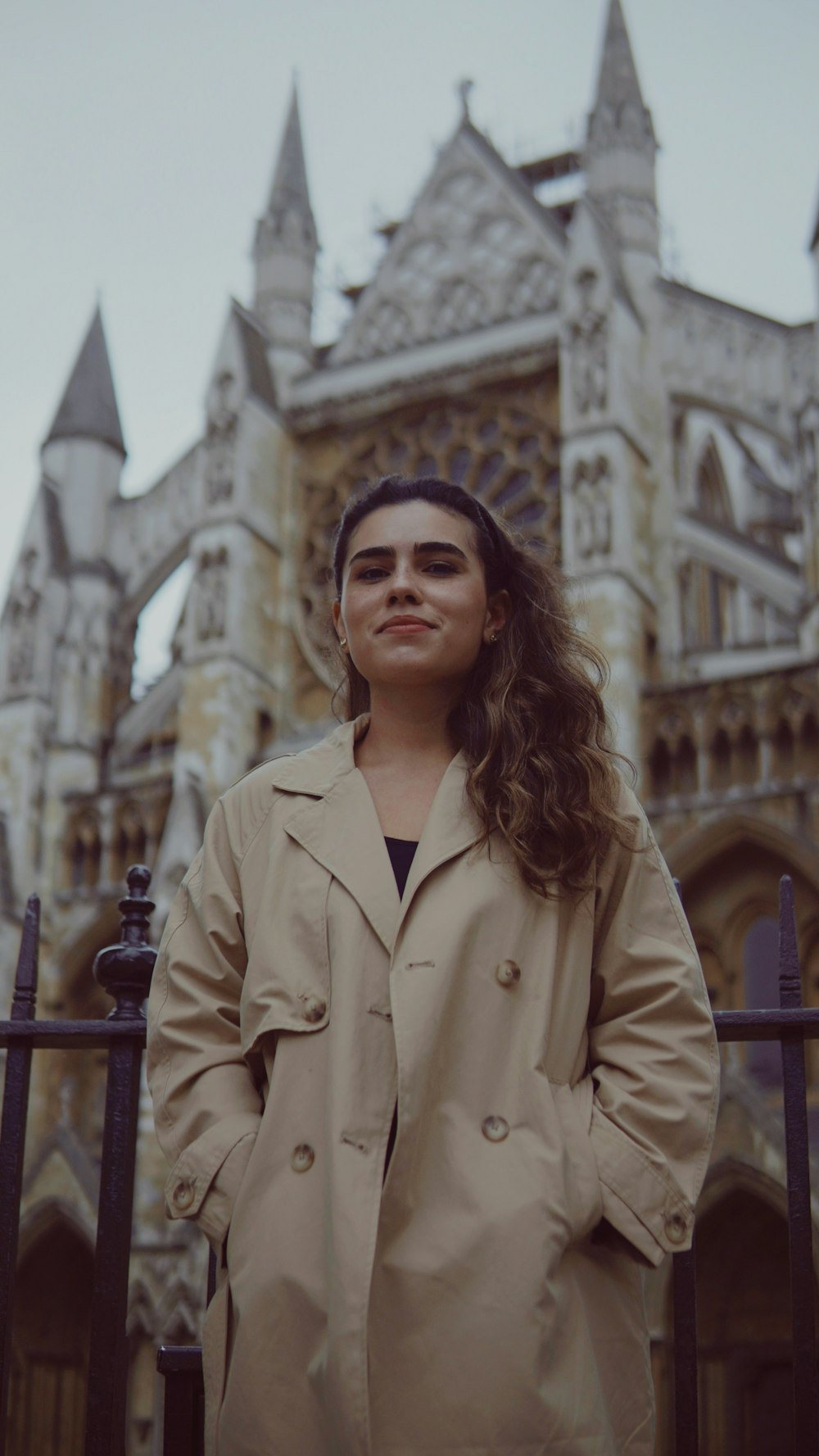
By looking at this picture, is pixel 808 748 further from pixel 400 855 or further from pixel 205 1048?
pixel 205 1048

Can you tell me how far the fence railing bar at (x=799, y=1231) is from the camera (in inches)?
89.3

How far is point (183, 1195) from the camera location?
1.95 meters

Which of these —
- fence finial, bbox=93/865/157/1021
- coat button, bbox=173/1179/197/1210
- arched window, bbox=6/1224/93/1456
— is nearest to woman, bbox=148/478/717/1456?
coat button, bbox=173/1179/197/1210

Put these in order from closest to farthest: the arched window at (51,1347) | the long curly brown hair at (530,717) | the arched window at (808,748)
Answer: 1. the long curly brown hair at (530,717)
2. the arched window at (808,748)
3. the arched window at (51,1347)

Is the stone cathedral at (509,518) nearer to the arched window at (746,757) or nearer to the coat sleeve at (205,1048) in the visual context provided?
the arched window at (746,757)

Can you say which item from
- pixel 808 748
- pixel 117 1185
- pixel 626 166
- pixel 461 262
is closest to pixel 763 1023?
pixel 117 1185

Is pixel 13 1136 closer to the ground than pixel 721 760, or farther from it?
closer to the ground

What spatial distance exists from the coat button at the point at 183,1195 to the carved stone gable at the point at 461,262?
51.3 feet

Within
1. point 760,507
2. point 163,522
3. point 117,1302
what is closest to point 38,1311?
point 163,522

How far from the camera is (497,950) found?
6.65 ft

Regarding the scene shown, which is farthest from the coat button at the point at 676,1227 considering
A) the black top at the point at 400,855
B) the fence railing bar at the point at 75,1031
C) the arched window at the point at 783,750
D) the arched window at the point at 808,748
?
the arched window at the point at 783,750

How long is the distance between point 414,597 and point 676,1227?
978 mm

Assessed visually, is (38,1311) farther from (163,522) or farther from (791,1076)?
(791,1076)

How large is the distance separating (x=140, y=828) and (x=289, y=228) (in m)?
8.10
